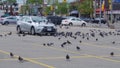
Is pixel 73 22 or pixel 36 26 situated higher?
pixel 36 26

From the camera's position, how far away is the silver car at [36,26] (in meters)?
30.7

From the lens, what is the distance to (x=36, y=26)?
102 ft

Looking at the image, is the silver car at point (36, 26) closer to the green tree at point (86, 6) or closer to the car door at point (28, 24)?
the car door at point (28, 24)

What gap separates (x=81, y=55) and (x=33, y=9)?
380ft

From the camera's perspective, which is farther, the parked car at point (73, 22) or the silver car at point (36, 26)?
the parked car at point (73, 22)

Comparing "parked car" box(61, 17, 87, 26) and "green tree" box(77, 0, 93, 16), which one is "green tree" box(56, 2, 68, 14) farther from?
"parked car" box(61, 17, 87, 26)

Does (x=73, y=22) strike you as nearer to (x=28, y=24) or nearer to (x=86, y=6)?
(x=28, y=24)

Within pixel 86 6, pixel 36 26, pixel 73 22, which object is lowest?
pixel 73 22

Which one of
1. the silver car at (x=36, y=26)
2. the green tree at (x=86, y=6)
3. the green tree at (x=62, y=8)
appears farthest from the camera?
the green tree at (x=62, y=8)

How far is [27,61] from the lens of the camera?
44.7 feet

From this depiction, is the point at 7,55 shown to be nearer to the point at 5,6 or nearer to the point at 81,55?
the point at 81,55

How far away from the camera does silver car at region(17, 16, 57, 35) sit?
3072 centimetres

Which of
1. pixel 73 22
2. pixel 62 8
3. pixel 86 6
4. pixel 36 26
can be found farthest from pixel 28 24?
pixel 62 8

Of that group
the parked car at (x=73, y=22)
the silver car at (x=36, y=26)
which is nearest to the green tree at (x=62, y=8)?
the parked car at (x=73, y=22)
